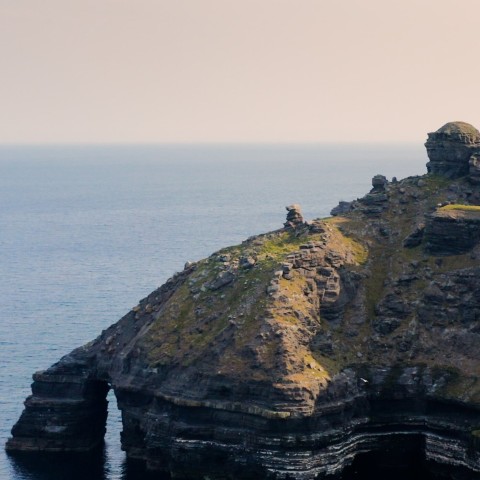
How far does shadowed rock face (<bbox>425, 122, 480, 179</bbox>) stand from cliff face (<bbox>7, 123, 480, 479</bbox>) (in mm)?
4172

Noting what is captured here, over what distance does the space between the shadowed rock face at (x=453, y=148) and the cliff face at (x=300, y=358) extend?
4172 mm

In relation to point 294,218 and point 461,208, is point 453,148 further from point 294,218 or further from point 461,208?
point 294,218

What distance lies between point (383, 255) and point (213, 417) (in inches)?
1130

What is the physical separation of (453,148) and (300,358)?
122 ft

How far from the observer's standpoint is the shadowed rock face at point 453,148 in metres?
126

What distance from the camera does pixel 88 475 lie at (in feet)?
348

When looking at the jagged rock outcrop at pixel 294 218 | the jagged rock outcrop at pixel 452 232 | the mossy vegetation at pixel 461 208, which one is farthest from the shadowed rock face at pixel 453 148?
the jagged rock outcrop at pixel 294 218

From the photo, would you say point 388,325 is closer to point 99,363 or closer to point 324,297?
point 324,297

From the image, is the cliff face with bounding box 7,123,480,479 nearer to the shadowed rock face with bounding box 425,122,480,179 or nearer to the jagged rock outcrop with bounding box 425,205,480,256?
the jagged rock outcrop with bounding box 425,205,480,256

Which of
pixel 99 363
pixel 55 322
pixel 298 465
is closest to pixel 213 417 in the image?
pixel 298 465

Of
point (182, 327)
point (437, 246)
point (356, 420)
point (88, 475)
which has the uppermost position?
point (437, 246)

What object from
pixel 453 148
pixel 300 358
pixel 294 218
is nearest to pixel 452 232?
pixel 453 148

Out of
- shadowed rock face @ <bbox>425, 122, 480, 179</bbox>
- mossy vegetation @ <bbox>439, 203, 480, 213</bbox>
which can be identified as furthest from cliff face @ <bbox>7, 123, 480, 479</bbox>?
shadowed rock face @ <bbox>425, 122, 480, 179</bbox>

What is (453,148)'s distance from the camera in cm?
12606
